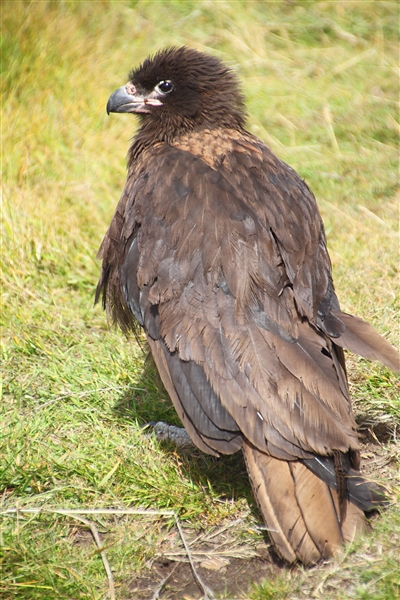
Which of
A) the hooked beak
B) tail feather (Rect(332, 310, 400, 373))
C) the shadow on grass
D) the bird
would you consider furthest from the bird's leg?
the hooked beak

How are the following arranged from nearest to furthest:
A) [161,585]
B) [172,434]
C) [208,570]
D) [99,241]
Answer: [161,585]
[208,570]
[172,434]
[99,241]

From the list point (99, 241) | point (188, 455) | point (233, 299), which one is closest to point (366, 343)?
point (233, 299)

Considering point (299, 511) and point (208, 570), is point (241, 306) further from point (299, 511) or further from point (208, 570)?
point (208, 570)

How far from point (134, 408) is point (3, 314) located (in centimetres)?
153

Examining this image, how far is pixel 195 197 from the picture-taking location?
13.4ft

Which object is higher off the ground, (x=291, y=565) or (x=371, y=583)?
(x=371, y=583)

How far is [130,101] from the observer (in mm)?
4914

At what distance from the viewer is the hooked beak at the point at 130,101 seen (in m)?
4.85

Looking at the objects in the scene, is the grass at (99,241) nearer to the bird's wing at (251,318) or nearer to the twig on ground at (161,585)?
the twig on ground at (161,585)

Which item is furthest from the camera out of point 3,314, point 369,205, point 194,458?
point 369,205

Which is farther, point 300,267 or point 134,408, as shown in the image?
point 134,408

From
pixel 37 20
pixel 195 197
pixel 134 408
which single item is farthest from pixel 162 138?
pixel 37 20

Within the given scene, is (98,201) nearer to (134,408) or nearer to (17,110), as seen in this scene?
(17,110)

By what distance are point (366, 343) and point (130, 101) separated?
237cm
